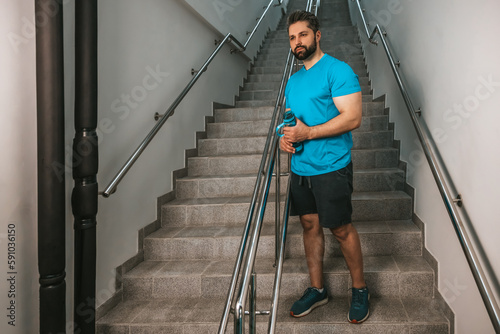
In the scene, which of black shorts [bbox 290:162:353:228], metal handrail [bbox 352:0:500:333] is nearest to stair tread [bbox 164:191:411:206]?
metal handrail [bbox 352:0:500:333]

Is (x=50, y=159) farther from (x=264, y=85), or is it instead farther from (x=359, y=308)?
(x=264, y=85)

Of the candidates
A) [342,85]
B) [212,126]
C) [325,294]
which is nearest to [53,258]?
[325,294]

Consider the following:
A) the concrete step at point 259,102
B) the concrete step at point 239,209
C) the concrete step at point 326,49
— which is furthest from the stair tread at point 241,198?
the concrete step at point 326,49

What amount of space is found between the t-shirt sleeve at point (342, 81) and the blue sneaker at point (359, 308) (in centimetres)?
100

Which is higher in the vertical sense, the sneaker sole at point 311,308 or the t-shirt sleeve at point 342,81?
the t-shirt sleeve at point 342,81

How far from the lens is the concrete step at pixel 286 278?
6.53ft

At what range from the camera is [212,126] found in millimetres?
3803

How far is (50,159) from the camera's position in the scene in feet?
Answer: 5.02

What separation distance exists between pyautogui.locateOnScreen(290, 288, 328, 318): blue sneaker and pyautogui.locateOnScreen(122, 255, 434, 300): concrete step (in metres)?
0.16

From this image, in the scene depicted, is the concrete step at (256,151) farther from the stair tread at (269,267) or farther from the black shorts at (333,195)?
the black shorts at (333,195)

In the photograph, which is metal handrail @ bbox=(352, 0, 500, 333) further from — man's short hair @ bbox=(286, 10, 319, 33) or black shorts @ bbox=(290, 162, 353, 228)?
man's short hair @ bbox=(286, 10, 319, 33)

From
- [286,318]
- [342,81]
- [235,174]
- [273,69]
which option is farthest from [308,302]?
[273,69]

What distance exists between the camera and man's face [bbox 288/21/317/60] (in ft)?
5.34

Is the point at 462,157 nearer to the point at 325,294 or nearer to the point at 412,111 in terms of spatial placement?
the point at 412,111
